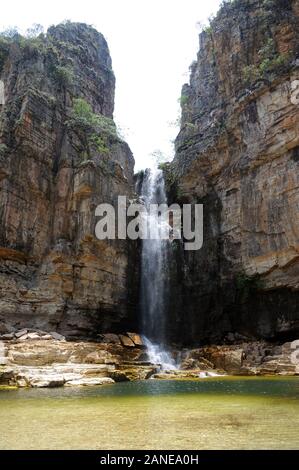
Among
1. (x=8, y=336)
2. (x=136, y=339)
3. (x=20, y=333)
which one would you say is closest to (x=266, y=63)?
(x=136, y=339)

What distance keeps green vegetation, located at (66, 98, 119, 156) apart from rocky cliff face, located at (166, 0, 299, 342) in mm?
6591

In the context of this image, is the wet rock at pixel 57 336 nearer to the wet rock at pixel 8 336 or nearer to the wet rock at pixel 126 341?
the wet rock at pixel 8 336

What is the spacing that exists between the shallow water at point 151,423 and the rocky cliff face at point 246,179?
17308 mm

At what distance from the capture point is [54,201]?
2766 centimetres

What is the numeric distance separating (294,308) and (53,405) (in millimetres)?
20484

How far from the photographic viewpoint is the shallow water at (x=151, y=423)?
508 cm

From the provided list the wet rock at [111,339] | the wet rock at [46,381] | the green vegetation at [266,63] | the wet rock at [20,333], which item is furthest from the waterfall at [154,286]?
the green vegetation at [266,63]

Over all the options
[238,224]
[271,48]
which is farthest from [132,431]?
[271,48]

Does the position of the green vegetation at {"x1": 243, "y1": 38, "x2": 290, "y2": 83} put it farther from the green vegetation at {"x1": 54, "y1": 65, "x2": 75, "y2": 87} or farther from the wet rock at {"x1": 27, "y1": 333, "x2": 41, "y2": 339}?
the wet rock at {"x1": 27, "y1": 333, "x2": 41, "y2": 339}

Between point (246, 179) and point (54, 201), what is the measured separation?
46.1 ft

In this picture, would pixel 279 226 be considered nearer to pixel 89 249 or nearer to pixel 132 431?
pixel 89 249

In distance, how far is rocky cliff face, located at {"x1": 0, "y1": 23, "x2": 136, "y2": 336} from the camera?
80.0ft

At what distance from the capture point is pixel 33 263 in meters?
25.3

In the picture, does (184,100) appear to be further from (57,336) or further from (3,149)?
(57,336)
